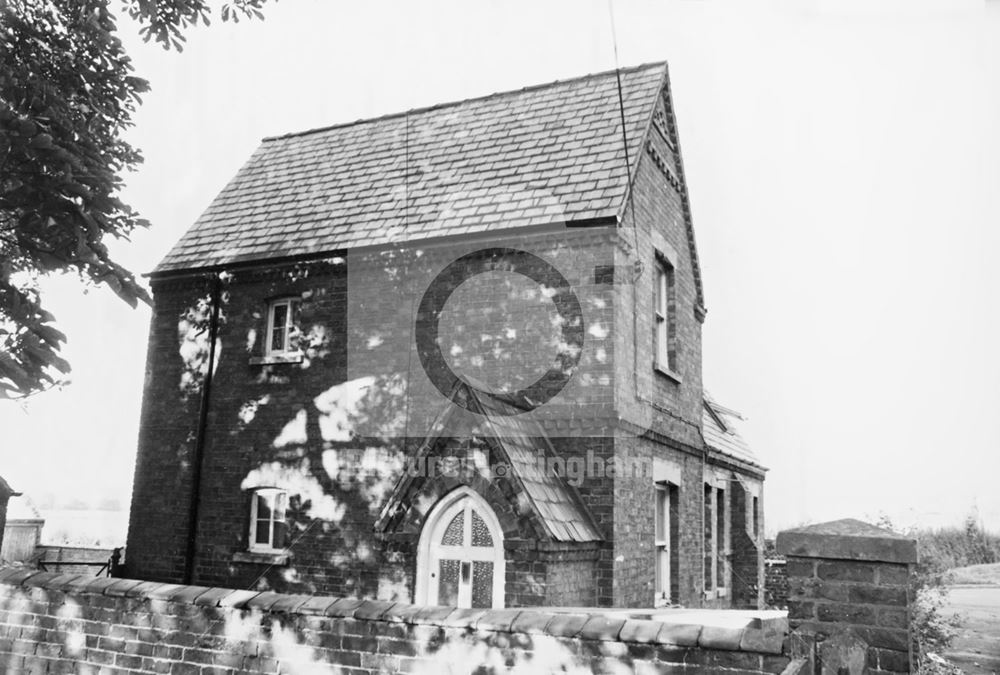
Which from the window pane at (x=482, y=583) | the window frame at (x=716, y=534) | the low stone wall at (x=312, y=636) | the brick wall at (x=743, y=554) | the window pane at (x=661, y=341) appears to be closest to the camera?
the low stone wall at (x=312, y=636)

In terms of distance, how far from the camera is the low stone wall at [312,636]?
5082 mm

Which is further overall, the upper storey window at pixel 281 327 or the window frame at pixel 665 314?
the upper storey window at pixel 281 327

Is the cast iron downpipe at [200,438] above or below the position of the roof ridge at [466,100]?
below

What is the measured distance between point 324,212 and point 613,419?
6958 mm

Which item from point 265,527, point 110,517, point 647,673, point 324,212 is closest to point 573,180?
point 324,212

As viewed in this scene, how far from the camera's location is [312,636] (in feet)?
19.5

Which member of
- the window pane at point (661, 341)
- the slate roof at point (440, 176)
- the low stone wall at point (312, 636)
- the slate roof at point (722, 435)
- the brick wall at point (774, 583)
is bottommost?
the brick wall at point (774, 583)

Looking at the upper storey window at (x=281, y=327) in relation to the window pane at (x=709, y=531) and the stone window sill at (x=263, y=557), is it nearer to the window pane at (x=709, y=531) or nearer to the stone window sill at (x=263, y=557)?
the stone window sill at (x=263, y=557)

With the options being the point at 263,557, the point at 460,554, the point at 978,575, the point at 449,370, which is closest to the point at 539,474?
the point at 460,554

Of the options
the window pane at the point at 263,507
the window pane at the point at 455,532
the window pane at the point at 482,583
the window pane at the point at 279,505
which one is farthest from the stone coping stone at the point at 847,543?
the window pane at the point at 263,507

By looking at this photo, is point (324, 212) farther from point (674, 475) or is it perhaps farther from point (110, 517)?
point (110, 517)

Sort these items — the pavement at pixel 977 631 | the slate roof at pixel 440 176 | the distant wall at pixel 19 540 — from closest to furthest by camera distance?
the slate roof at pixel 440 176, the pavement at pixel 977 631, the distant wall at pixel 19 540

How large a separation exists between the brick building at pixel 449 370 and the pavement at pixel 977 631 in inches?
248

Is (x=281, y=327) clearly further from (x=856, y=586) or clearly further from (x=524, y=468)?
(x=856, y=586)
